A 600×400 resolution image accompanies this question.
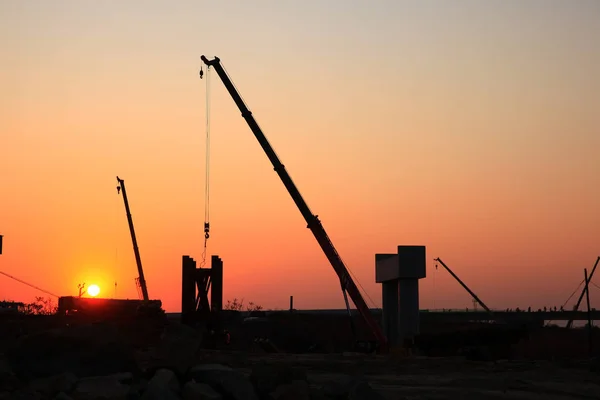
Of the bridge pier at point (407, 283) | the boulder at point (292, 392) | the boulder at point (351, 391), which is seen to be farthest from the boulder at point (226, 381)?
the bridge pier at point (407, 283)

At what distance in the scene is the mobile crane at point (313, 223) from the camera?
145ft

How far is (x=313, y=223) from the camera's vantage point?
45500 millimetres

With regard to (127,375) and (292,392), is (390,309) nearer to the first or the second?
(127,375)

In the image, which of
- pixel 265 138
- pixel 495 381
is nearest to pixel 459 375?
pixel 495 381

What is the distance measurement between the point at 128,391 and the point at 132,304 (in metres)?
57.1

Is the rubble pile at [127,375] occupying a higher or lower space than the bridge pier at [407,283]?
lower

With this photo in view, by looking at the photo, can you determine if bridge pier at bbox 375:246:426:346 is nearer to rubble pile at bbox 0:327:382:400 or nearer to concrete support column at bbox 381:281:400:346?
concrete support column at bbox 381:281:400:346

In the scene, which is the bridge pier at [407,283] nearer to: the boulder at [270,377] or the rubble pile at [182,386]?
the boulder at [270,377]

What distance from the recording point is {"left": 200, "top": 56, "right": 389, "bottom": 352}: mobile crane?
44125 mm

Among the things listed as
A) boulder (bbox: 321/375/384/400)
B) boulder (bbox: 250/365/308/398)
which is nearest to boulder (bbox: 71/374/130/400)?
boulder (bbox: 250/365/308/398)

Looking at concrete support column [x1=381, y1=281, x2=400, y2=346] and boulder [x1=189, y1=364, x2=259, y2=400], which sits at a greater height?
concrete support column [x1=381, y1=281, x2=400, y2=346]

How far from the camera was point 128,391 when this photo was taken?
43.0 feet

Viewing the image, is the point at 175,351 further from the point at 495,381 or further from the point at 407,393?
the point at 495,381

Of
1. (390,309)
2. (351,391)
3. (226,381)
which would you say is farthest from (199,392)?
(390,309)
